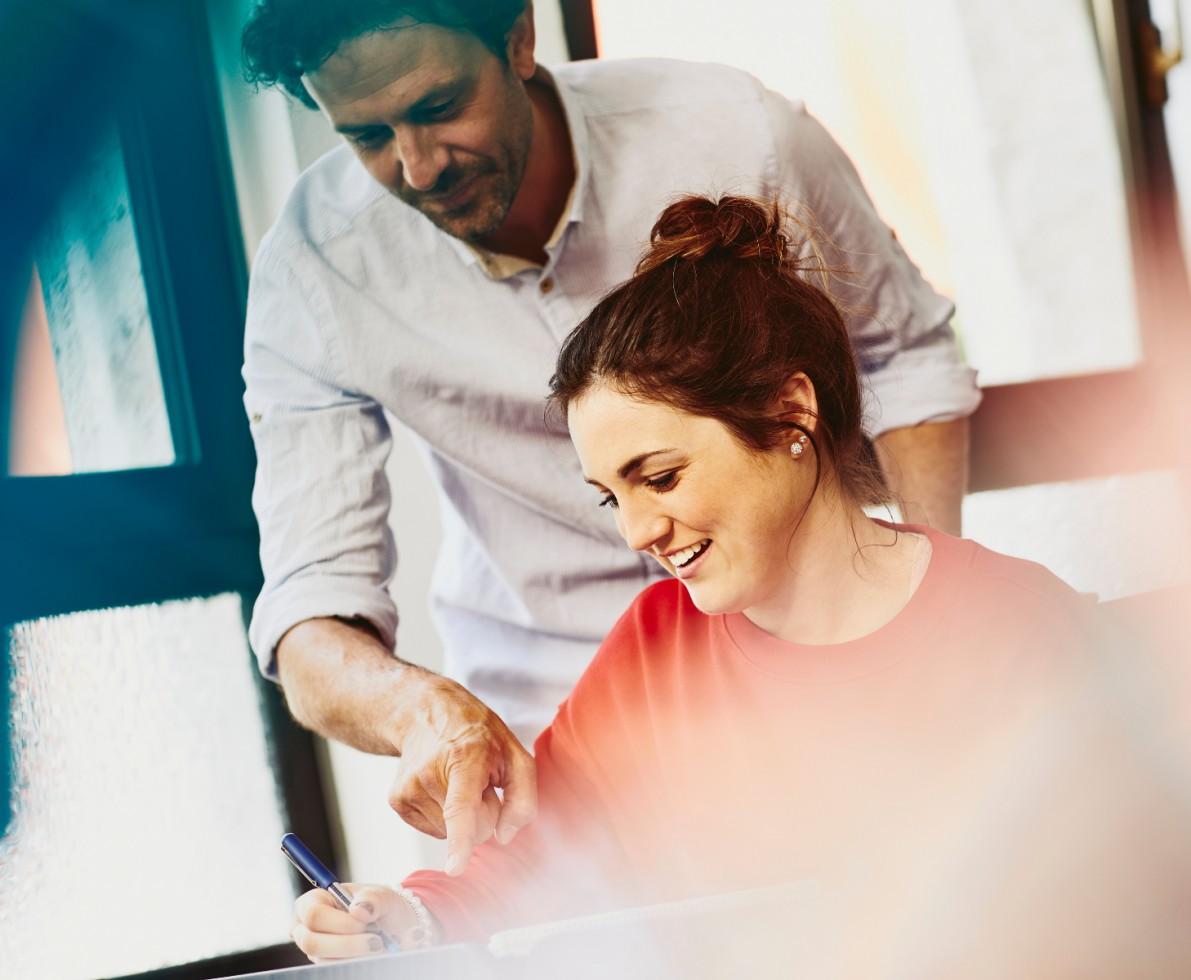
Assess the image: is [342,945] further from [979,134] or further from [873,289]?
[979,134]

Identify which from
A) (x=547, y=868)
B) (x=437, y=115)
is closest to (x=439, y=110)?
(x=437, y=115)

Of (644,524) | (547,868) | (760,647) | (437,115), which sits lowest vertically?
(547,868)

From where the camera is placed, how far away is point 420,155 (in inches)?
30.5

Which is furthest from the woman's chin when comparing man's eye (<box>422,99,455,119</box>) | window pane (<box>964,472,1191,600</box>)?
man's eye (<box>422,99,455,119</box>)

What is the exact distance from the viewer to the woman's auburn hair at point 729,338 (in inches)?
26.6

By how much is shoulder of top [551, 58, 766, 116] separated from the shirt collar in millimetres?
14

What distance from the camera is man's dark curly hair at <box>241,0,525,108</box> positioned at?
75 cm

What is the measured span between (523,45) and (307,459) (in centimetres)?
30

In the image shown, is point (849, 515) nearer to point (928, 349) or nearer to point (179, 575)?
point (928, 349)

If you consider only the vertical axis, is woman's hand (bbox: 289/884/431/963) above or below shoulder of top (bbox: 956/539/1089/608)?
below

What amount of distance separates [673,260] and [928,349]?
0.23 m

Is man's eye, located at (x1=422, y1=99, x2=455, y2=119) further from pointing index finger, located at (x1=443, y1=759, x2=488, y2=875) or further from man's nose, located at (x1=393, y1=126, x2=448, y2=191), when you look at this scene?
pointing index finger, located at (x1=443, y1=759, x2=488, y2=875)

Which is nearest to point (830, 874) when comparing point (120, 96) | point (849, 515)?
point (849, 515)

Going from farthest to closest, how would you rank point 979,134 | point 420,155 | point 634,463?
point 979,134 → point 420,155 → point 634,463
